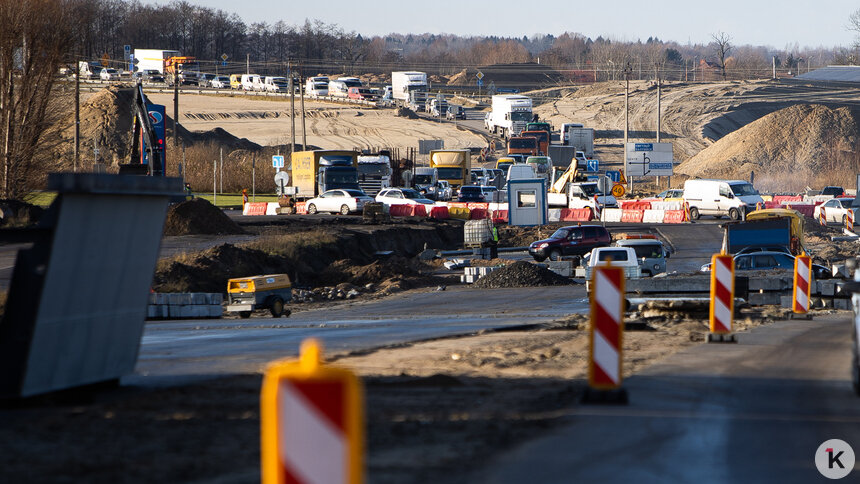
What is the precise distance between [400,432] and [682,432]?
222cm

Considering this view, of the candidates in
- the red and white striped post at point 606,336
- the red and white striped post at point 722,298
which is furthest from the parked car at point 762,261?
the red and white striped post at point 606,336

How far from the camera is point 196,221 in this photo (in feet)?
141

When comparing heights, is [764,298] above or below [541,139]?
below

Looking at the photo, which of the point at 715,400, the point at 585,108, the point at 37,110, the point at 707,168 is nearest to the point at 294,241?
the point at 37,110

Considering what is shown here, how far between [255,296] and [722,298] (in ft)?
47.8

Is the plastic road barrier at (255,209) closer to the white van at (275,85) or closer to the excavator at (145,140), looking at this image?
the excavator at (145,140)

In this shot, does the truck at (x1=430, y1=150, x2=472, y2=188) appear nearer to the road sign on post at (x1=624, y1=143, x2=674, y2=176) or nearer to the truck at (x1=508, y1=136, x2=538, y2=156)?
the road sign on post at (x1=624, y1=143, x2=674, y2=176)

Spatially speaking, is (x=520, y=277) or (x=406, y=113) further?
(x=406, y=113)

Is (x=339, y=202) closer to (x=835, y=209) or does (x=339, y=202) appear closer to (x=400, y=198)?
(x=400, y=198)

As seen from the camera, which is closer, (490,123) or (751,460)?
(751,460)

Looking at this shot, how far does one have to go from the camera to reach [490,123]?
10662 centimetres

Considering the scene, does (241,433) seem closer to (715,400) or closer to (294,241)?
(715,400)

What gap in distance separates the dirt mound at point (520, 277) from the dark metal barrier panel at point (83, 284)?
856 inches

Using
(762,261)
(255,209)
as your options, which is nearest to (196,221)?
(255,209)
